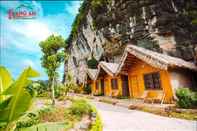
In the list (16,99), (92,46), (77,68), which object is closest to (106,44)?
(92,46)

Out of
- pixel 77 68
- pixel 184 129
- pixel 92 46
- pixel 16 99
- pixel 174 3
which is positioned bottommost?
pixel 184 129

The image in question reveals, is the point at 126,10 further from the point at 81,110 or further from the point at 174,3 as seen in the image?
the point at 81,110

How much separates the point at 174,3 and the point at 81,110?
3025 centimetres

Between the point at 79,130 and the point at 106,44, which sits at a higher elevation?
the point at 106,44

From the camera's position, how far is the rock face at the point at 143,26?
2958cm

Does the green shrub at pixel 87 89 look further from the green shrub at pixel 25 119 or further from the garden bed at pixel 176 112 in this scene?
the green shrub at pixel 25 119

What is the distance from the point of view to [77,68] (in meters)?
51.9

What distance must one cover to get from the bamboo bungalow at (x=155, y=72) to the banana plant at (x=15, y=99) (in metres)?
10.9

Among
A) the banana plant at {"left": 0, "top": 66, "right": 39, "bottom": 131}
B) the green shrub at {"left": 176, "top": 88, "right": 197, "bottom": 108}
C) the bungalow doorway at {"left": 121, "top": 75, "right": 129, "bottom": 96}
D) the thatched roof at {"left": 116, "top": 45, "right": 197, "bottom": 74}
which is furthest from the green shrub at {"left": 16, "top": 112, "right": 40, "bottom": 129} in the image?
the bungalow doorway at {"left": 121, "top": 75, "right": 129, "bottom": 96}

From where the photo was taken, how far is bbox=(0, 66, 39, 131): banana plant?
1616 millimetres

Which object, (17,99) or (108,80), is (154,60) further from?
(17,99)

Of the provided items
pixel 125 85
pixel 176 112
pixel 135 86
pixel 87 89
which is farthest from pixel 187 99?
pixel 87 89

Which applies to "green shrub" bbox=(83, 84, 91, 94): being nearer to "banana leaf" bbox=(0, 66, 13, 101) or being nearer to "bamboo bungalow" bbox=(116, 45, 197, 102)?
"bamboo bungalow" bbox=(116, 45, 197, 102)

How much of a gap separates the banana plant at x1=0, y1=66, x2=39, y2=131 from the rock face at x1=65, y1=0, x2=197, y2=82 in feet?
89.2
